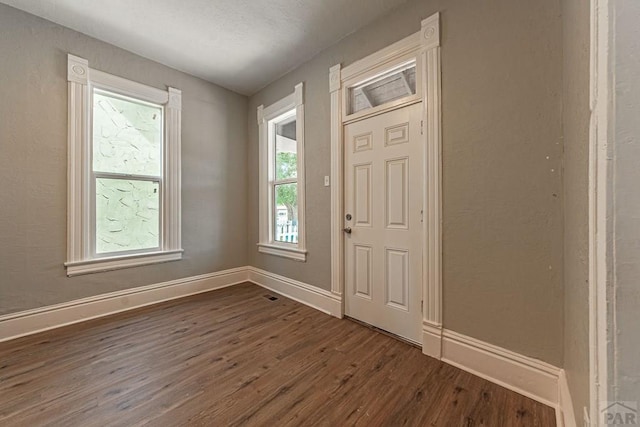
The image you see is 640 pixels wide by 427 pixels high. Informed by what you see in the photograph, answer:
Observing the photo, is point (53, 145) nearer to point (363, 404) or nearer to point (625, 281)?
point (363, 404)

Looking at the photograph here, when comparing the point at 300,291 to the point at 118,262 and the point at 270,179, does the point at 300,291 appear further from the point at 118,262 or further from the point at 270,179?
the point at 118,262

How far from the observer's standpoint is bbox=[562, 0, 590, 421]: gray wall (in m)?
0.83

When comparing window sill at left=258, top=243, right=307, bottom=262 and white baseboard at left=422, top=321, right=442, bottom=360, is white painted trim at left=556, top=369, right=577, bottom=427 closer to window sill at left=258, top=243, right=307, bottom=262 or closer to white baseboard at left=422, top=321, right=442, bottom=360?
white baseboard at left=422, top=321, right=442, bottom=360

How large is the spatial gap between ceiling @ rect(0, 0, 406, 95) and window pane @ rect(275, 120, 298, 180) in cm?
73

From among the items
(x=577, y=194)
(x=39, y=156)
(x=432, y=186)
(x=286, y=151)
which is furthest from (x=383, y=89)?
(x=39, y=156)

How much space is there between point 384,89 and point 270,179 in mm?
1880

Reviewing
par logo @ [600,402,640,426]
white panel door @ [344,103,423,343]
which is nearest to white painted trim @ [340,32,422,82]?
white panel door @ [344,103,423,343]

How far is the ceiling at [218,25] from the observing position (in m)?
2.14

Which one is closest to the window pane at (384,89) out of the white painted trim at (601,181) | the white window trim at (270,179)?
the white window trim at (270,179)

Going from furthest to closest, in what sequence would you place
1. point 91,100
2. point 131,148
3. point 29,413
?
point 131,148 → point 91,100 → point 29,413

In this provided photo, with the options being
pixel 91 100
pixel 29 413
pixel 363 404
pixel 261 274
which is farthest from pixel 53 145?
pixel 363 404

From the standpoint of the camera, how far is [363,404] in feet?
4.75

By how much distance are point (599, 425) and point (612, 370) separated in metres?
0.15

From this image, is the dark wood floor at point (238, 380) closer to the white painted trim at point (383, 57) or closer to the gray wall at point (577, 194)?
the gray wall at point (577, 194)
